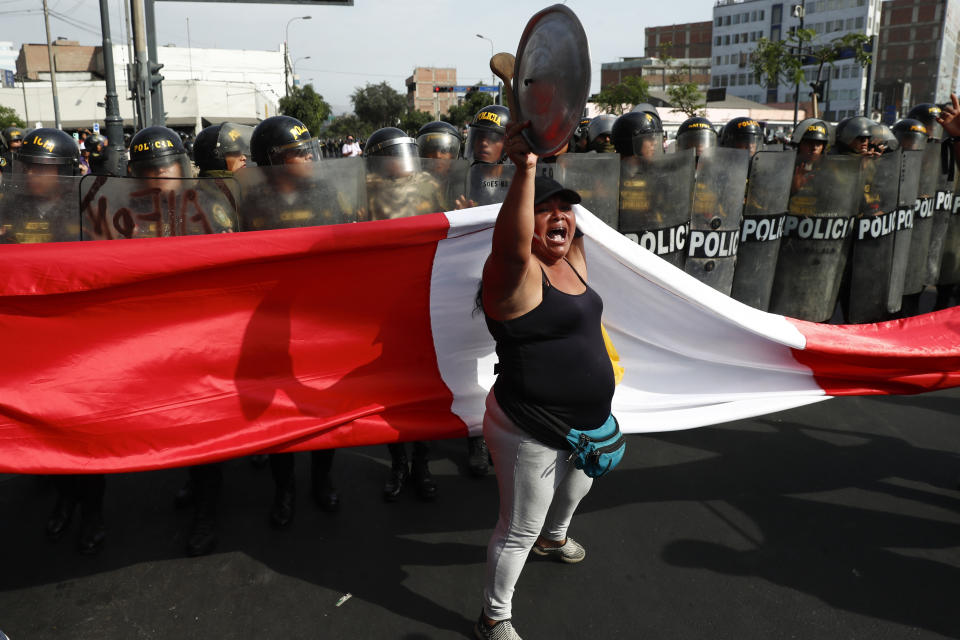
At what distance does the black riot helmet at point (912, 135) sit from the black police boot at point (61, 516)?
297 inches

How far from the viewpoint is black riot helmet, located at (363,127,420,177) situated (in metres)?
4.17

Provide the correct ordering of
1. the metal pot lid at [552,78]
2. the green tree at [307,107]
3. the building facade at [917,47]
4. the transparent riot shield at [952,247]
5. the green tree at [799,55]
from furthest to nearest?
the building facade at [917,47] < the green tree at [307,107] < the green tree at [799,55] < the transparent riot shield at [952,247] < the metal pot lid at [552,78]

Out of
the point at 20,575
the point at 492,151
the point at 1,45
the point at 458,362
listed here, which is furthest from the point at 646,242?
the point at 1,45

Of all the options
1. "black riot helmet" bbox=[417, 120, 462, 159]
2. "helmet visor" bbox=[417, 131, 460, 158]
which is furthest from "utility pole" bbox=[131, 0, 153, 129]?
"helmet visor" bbox=[417, 131, 460, 158]

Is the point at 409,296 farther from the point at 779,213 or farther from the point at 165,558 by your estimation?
the point at 779,213

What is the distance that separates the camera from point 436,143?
5785 millimetres

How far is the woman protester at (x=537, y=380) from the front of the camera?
2547 millimetres

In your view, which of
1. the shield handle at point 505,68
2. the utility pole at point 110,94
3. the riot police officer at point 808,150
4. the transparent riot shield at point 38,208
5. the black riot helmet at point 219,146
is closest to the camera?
the shield handle at point 505,68

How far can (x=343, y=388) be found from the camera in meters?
3.49

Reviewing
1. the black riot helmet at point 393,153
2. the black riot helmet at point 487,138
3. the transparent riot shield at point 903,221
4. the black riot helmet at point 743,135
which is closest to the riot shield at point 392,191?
the black riot helmet at point 393,153

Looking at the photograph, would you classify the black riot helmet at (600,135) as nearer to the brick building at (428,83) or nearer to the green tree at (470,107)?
the green tree at (470,107)

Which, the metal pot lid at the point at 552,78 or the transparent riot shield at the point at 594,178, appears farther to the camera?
the transparent riot shield at the point at 594,178

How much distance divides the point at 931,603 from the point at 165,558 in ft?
12.1

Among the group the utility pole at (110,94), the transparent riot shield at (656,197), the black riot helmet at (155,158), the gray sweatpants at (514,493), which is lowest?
the gray sweatpants at (514,493)
